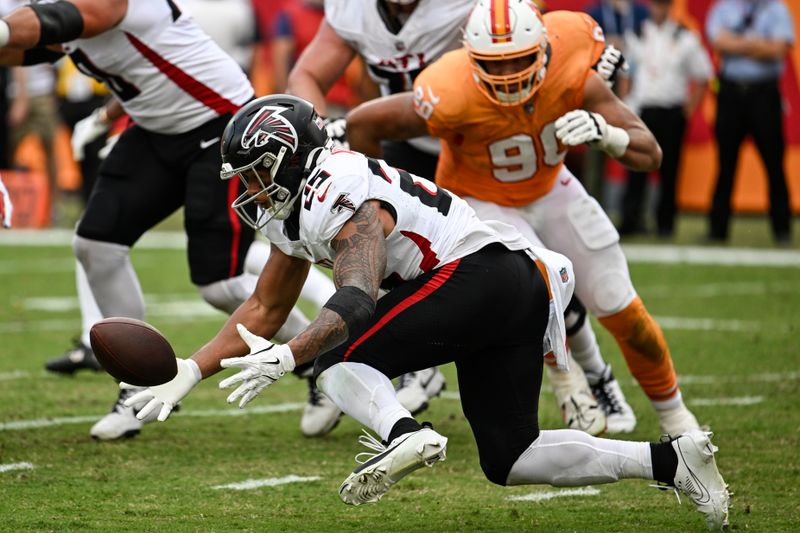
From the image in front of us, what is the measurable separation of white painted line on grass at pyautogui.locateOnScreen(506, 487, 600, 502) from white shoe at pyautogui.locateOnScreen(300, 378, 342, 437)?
1.06m

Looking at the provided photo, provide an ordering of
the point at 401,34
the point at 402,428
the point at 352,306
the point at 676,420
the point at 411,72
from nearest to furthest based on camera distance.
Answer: the point at 352,306 → the point at 402,428 → the point at 676,420 → the point at 401,34 → the point at 411,72

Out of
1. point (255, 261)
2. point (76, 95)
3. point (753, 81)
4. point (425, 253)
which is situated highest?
point (425, 253)

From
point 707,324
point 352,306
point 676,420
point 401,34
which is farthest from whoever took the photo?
point 707,324

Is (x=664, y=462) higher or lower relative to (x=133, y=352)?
lower

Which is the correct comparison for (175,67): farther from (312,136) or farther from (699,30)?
(699,30)

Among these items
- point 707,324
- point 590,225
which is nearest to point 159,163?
point 590,225

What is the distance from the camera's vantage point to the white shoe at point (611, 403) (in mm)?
5426

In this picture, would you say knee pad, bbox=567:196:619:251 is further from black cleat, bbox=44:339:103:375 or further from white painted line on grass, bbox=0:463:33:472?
black cleat, bbox=44:339:103:375

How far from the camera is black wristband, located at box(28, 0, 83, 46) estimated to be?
491 centimetres

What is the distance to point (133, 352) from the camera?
12.4 feet

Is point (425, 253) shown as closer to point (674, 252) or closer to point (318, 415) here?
point (318, 415)

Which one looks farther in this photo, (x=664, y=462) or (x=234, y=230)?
(x=234, y=230)

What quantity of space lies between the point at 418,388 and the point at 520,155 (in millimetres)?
1124

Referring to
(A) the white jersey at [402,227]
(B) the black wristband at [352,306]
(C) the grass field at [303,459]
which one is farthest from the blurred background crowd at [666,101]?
(B) the black wristband at [352,306]
